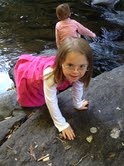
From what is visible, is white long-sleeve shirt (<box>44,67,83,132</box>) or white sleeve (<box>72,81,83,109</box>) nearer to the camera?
white long-sleeve shirt (<box>44,67,83,132</box>)

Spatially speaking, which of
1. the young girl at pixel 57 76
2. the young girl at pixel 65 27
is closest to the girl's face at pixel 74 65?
the young girl at pixel 57 76

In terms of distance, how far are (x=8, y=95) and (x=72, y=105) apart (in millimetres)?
1132

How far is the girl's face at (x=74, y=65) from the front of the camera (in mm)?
2791

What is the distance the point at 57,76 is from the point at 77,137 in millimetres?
526

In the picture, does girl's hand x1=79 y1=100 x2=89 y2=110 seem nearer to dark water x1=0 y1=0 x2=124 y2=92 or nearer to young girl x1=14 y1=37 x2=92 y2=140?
young girl x1=14 y1=37 x2=92 y2=140

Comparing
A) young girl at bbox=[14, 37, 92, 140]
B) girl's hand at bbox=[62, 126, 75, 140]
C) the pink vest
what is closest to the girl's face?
young girl at bbox=[14, 37, 92, 140]

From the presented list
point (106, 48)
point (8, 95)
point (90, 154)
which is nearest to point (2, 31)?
point (106, 48)

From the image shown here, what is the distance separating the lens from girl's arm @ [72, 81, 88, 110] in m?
3.20

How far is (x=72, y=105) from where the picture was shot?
3326 mm

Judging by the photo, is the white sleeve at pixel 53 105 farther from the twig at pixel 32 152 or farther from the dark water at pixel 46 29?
the dark water at pixel 46 29

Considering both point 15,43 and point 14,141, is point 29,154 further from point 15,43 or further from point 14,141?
point 15,43

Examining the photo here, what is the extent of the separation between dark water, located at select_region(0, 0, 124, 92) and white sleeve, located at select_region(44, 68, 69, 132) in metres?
2.38

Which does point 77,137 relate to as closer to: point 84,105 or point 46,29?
point 84,105

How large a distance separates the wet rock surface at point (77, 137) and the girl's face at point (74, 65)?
0.44 metres
